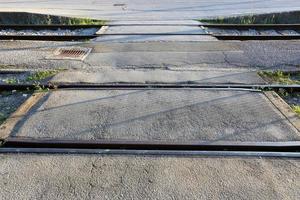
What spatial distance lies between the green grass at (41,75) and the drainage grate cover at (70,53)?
1.07m

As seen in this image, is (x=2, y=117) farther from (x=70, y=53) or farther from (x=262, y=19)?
(x=262, y=19)

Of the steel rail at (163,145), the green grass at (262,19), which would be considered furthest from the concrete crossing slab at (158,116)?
the green grass at (262,19)

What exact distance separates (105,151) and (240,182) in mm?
1542

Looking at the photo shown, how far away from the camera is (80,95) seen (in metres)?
6.04

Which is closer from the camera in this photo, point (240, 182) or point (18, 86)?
point (240, 182)

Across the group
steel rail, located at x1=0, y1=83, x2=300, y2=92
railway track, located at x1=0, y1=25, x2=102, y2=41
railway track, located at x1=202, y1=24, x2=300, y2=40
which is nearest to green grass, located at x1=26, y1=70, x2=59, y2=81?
steel rail, located at x1=0, y1=83, x2=300, y2=92

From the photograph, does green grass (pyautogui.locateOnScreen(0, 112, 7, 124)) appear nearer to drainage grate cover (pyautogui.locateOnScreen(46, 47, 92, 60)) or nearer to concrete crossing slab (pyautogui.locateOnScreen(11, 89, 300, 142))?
concrete crossing slab (pyautogui.locateOnScreen(11, 89, 300, 142))

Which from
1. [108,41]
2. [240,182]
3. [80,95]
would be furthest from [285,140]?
[108,41]

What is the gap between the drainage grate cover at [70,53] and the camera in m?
→ 8.44

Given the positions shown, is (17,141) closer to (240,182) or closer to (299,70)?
(240,182)

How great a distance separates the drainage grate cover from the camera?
844 centimetres

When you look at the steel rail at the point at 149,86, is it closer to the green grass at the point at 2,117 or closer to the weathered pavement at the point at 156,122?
the weathered pavement at the point at 156,122

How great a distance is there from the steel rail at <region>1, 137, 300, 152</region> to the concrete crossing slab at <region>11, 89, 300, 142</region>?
5.3 inches

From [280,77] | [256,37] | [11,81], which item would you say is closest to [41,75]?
[11,81]
